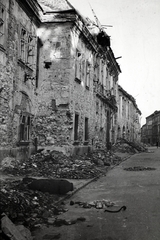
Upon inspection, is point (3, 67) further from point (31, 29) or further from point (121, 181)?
point (121, 181)

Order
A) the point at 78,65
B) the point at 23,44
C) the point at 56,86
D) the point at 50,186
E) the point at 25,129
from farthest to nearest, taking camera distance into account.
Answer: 1. the point at 78,65
2. the point at 56,86
3. the point at 25,129
4. the point at 23,44
5. the point at 50,186

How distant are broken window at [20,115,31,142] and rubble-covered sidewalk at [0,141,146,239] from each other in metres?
1.04

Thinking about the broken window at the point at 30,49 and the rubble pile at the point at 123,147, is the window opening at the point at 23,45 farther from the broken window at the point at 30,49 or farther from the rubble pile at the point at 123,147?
the rubble pile at the point at 123,147

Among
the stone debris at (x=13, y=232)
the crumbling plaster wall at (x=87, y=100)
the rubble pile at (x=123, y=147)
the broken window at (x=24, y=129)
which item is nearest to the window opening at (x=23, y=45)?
the broken window at (x=24, y=129)

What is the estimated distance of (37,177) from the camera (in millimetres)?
9188

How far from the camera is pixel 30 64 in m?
12.4

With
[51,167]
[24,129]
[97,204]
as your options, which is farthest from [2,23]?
[97,204]

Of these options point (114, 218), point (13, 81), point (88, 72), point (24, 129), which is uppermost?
point (88, 72)

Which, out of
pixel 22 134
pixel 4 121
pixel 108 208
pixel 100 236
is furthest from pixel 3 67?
pixel 100 236

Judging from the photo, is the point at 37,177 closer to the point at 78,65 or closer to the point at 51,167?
the point at 51,167

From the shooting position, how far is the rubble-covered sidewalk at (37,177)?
4.66 m

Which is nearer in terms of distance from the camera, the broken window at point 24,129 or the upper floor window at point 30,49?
the broken window at point 24,129

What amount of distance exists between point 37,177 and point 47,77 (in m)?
6.66

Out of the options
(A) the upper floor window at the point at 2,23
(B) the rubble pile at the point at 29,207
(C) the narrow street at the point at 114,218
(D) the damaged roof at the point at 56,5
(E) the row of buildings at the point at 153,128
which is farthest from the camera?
(E) the row of buildings at the point at 153,128
